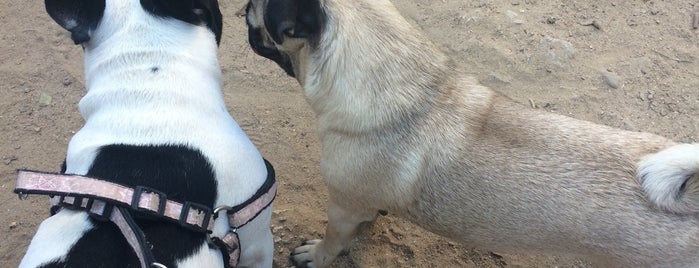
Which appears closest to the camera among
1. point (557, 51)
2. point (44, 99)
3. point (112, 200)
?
point (112, 200)

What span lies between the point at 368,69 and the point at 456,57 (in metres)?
1.92

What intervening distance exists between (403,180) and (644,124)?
2247mm

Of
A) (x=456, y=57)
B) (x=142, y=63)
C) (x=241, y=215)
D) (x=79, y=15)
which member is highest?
(x=79, y=15)

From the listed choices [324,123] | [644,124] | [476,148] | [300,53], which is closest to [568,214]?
[476,148]

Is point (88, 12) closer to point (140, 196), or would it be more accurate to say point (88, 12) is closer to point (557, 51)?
point (140, 196)

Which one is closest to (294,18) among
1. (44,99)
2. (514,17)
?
(44,99)

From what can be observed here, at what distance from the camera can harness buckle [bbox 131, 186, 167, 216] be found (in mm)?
1810

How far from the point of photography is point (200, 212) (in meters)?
1.94

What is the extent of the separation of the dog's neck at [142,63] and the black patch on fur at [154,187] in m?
0.25

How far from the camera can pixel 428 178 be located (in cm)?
→ 251

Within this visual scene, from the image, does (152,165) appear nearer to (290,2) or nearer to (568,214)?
(290,2)

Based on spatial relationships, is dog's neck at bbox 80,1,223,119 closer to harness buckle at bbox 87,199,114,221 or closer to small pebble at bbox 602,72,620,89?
harness buckle at bbox 87,199,114,221

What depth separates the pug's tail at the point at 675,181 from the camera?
6.86 ft

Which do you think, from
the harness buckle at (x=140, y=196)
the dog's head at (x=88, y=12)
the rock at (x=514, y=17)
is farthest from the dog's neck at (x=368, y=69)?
the rock at (x=514, y=17)
